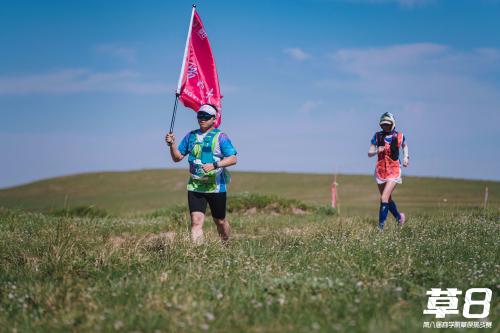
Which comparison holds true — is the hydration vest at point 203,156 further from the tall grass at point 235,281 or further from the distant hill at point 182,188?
the distant hill at point 182,188

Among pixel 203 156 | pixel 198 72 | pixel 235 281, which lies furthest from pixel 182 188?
pixel 235 281

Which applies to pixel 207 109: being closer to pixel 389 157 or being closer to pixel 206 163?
pixel 206 163

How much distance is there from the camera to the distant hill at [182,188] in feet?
113

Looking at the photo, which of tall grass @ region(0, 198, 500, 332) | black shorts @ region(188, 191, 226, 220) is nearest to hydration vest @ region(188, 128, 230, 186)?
black shorts @ region(188, 191, 226, 220)

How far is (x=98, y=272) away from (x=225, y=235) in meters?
2.99

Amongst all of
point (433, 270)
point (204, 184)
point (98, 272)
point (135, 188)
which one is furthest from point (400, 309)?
point (135, 188)

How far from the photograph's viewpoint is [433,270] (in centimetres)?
616

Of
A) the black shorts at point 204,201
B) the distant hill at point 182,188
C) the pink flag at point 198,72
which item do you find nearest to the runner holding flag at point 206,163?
the black shorts at point 204,201

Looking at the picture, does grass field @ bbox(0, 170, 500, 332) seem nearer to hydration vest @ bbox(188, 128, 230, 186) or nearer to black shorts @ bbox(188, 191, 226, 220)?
black shorts @ bbox(188, 191, 226, 220)

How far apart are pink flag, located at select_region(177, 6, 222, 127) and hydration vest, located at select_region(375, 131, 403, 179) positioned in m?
3.72

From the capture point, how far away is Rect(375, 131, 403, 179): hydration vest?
11562mm

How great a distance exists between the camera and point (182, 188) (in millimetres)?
43812

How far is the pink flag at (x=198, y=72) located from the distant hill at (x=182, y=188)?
22.5 m

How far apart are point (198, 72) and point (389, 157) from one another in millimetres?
4377
